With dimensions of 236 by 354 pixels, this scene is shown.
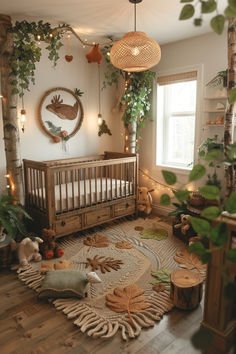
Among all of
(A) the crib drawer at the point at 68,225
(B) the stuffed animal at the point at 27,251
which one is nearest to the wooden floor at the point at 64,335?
(B) the stuffed animal at the point at 27,251

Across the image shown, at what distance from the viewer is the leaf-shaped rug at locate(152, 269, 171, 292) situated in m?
2.19

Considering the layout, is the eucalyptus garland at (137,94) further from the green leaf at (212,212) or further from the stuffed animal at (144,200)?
the green leaf at (212,212)

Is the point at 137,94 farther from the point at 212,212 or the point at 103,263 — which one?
the point at 212,212

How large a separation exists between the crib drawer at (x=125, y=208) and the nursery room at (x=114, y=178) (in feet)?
0.05

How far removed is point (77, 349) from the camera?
160 cm

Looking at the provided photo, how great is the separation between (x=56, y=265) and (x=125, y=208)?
144 centimetres

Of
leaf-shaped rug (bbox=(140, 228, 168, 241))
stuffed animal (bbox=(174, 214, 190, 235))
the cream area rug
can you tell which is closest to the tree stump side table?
the cream area rug

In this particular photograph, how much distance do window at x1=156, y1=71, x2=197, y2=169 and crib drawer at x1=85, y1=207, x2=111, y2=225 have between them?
1.19 meters

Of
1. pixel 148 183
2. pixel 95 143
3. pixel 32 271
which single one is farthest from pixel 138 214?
pixel 32 271

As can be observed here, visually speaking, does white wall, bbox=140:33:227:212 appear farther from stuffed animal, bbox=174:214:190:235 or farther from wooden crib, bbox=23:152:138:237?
stuffed animal, bbox=174:214:190:235

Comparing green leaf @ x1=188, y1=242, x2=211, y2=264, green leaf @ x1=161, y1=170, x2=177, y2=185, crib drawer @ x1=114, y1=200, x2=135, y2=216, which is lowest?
crib drawer @ x1=114, y1=200, x2=135, y2=216

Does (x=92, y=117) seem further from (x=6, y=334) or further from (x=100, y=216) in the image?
(x=6, y=334)

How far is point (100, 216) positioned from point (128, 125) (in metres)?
1.41

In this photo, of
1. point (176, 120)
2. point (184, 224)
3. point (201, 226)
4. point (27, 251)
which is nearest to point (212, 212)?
point (201, 226)
